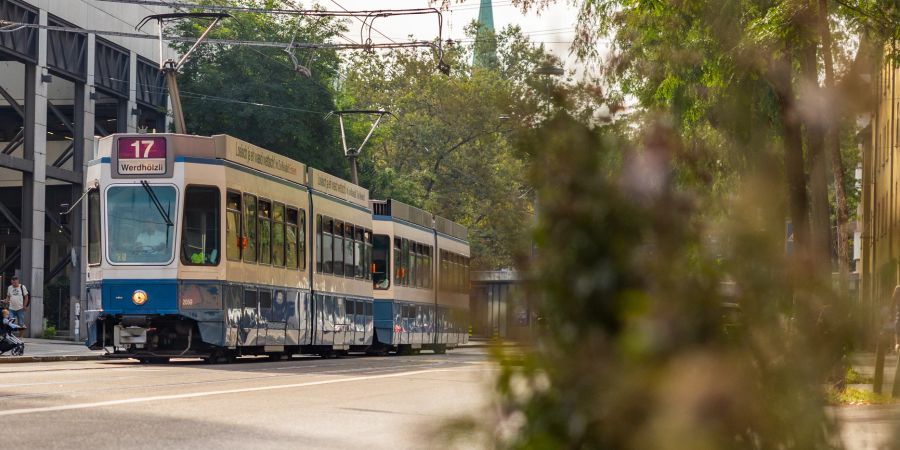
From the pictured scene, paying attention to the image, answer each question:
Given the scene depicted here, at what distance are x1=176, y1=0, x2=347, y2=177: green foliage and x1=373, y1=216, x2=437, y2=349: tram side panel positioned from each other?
12658 millimetres

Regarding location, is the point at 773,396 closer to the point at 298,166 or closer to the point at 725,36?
the point at 725,36

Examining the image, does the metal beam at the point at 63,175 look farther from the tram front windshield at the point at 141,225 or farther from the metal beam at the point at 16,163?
the tram front windshield at the point at 141,225

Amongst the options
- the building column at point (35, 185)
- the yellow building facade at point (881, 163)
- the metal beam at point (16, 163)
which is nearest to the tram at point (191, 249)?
the yellow building facade at point (881, 163)

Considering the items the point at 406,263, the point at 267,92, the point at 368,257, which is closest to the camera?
the point at 368,257

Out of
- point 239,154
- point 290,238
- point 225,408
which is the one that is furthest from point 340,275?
point 225,408

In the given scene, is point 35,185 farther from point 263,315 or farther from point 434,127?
point 434,127

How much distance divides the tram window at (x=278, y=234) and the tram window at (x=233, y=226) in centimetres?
163

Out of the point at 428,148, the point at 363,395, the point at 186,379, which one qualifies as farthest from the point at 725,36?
the point at 428,148

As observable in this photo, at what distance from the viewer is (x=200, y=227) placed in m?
23.7

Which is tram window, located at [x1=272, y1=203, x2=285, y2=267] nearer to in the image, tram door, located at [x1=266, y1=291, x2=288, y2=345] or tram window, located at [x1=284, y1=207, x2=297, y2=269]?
tram window, located at [x1=284, y1=207, x2=297, y2=269]

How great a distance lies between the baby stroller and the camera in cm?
2808

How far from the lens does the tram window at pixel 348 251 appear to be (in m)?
31.2

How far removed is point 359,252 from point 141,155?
9.47m

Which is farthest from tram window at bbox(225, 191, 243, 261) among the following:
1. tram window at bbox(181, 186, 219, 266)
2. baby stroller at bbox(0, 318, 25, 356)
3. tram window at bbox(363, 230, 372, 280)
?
tram window at bbox(363, 230, 372, 280)
